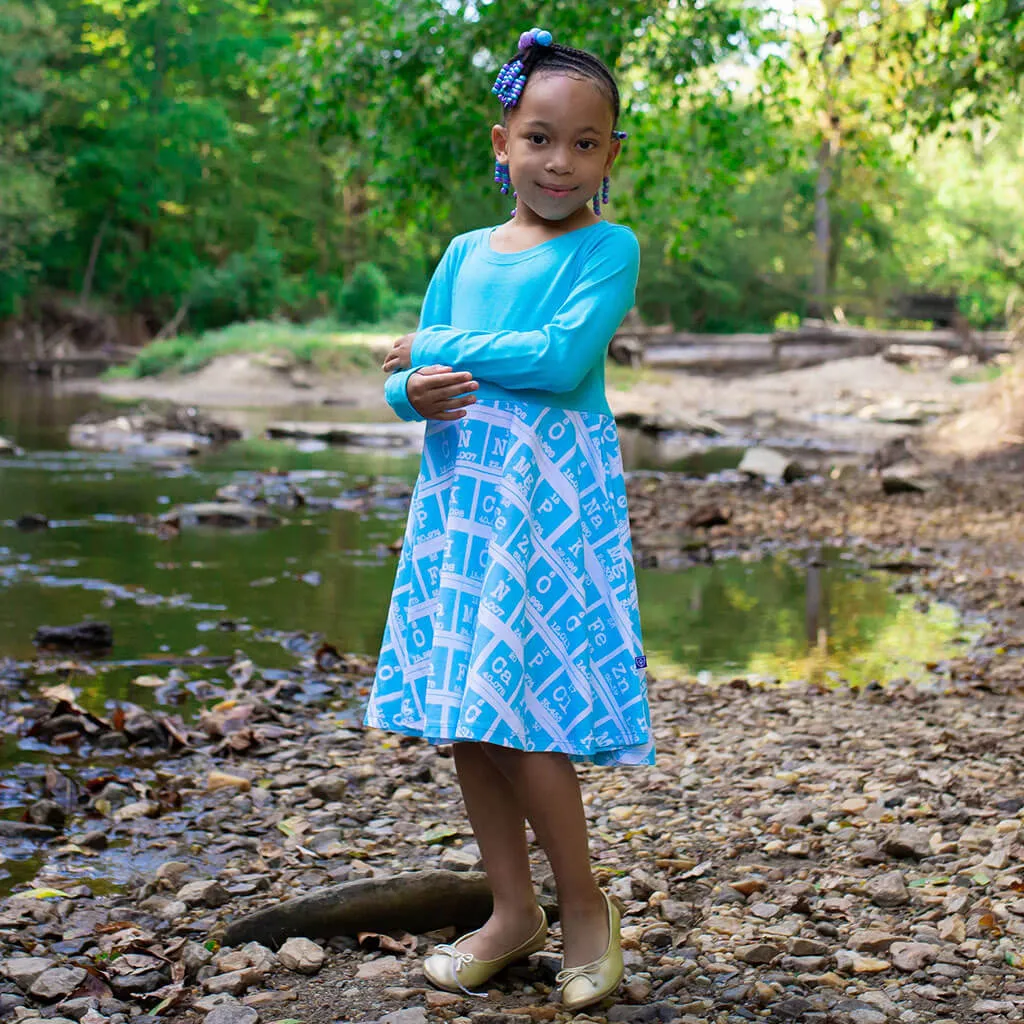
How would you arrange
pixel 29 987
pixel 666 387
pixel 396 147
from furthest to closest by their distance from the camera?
pixel 666 387 → pixel 396 147 → pixel 29 987

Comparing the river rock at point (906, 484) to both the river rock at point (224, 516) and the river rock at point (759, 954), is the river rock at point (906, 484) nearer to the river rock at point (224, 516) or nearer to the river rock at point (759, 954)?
the river rock at point (224, 516)

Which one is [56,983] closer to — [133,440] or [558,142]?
[558,142]

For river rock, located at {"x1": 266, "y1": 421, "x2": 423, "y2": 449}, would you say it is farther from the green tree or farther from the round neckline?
the green tree

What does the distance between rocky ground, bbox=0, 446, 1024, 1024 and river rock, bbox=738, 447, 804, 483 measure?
8574 millimetres

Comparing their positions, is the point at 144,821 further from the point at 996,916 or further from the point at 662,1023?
the point at 996,916

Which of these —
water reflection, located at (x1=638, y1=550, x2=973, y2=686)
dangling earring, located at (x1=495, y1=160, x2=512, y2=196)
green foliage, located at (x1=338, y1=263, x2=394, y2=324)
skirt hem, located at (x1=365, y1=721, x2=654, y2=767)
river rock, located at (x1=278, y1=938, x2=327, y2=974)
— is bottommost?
water reflection, located at (x1=638, y1=550, x2=973, y2=686)

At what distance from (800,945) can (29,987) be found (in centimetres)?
170

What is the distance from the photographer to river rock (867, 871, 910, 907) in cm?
324

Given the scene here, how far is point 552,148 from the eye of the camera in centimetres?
277

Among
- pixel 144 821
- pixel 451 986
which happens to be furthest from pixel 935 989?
pixel 144 821

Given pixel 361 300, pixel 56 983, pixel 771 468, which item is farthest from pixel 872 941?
pixel 361 300

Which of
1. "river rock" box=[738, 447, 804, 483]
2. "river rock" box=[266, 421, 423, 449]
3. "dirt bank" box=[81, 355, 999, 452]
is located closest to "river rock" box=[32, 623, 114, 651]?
"river rock" box=[738, 447, 804, 483]

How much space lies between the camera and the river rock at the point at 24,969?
2902 millimetres

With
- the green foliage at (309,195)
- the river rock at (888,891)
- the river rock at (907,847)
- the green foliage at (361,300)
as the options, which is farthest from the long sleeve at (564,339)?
the green foliage at (361,300)
